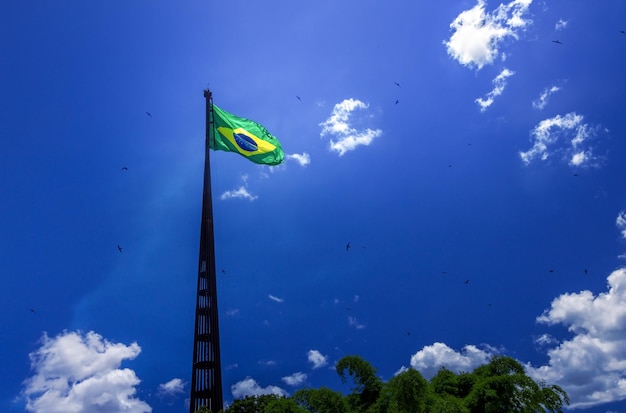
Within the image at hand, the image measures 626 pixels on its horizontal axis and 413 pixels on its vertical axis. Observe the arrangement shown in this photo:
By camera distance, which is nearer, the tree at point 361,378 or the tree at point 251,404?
the tree at point 361,378

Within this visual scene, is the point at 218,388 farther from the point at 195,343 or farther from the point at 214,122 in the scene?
the point at 214,122

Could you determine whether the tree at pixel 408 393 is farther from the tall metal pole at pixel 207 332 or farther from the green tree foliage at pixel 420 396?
the tall metal pole at pixel 207 332

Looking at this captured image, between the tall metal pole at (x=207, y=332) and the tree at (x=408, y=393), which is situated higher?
the tall metal pole at (x=207, y=332)

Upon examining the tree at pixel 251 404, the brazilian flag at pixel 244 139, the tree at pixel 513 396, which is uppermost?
the brazilian flag at pixel 244 139

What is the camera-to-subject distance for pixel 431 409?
884 inches

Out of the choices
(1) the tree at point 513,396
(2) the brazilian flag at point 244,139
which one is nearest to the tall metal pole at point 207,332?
(2) the brazilian flag at point 244,139

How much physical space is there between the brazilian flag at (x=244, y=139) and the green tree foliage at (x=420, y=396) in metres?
18.7

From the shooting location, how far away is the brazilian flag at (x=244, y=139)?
125 feet

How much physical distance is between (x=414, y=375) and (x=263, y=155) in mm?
22233

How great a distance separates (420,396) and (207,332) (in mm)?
15510

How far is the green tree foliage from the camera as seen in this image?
73.7 feet

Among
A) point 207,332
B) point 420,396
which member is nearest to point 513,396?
point 420,396

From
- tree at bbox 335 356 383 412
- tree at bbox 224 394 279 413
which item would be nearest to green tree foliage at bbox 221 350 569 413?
tree at bbox 335 356 383 412

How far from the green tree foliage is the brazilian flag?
61.2 ft
